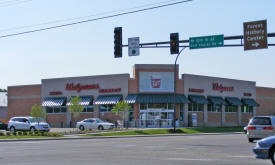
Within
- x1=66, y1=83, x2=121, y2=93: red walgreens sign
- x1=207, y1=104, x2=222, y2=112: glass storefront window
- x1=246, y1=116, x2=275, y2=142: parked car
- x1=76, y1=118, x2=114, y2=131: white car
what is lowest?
x1=76, y1=118, x2=114, y2=131: white car

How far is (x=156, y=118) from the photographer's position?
56.8 meters

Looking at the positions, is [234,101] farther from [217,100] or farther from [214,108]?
[217,100]

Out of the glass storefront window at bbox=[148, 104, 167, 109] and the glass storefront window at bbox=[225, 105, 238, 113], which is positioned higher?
the glass storefront window at bbox=[148, 104, 167, 109]

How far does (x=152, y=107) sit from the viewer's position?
56781 mm

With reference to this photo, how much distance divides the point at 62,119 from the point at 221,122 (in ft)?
74.9

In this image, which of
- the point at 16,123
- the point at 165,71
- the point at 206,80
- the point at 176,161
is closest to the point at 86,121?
the point at 16,123

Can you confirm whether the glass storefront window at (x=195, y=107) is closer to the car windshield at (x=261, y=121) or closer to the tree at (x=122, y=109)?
the tree at (x=122, y=109)

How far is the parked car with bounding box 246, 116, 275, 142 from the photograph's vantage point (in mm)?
25391

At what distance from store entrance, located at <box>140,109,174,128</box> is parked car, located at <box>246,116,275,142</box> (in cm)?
3066

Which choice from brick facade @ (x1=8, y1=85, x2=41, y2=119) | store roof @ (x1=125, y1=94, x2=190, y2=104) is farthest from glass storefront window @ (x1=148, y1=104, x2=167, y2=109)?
brick facade @ (x1=8, y1=85, x2=41, y2=119)

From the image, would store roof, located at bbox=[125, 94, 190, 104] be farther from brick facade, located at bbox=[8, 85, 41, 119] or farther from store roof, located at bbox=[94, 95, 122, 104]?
brick facade, located at bbox=[8, 85, 41, 119]

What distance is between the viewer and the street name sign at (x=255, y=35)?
26844 millimetres

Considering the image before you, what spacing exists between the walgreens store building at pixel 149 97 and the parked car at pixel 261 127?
29.6 metres

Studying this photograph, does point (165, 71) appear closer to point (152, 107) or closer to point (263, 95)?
point (152, 107)
